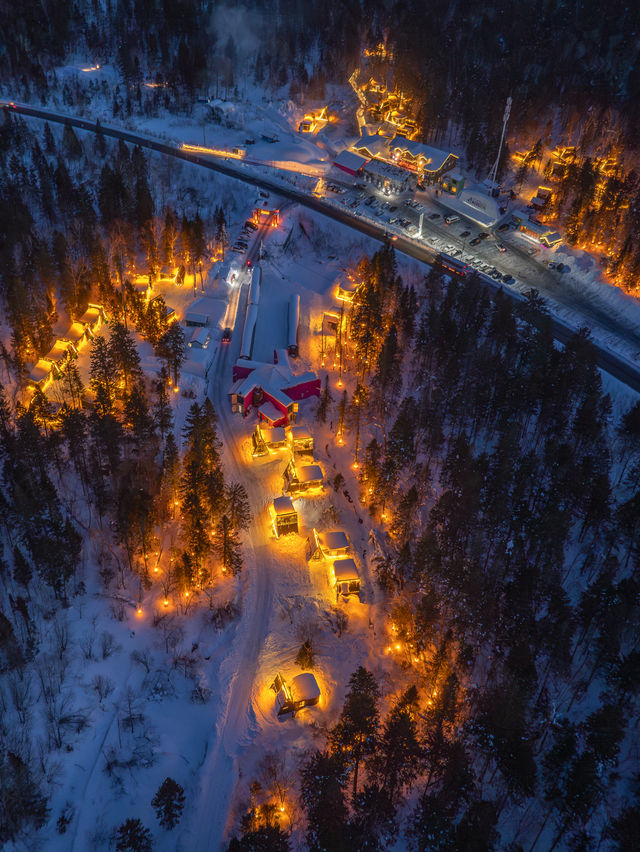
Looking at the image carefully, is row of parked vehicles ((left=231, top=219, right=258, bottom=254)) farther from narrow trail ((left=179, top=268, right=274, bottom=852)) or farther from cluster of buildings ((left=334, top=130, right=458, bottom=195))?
narrow trail ((left=179, top=268, right=274, bottom=852))

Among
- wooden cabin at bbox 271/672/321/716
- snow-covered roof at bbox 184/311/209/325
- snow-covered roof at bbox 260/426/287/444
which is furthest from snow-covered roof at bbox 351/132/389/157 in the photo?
wooden cabin at bbox 271/672/321/716

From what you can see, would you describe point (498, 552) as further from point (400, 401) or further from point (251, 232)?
point (251, 232)

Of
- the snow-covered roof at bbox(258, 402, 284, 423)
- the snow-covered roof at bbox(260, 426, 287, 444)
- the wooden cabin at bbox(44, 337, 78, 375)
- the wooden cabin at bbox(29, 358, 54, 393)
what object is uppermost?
the wooden cabin at bbox(44, 337, 78, 375)

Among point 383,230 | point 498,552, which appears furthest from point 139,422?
point 383,230

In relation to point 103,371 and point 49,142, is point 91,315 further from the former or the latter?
point 49,142

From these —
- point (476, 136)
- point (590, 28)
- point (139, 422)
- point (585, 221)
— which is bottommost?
point (139, 422)

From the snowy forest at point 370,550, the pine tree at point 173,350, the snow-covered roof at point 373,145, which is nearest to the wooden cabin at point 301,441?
the snowy forest at point 370,550

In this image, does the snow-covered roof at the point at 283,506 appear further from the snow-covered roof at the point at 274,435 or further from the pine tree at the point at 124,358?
the pine tree at the point at 124,358
